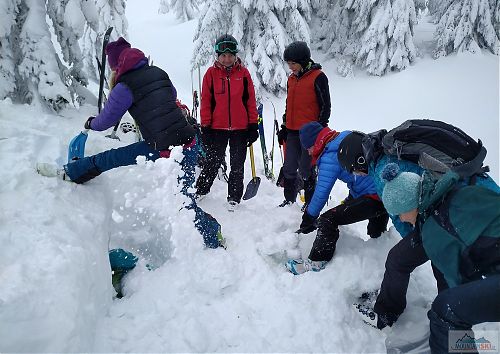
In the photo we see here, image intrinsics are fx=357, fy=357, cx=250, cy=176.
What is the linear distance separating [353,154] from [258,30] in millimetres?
11300

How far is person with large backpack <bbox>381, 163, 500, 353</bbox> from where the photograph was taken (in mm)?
1965

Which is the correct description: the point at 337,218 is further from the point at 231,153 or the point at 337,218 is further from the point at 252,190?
the point at 252,190

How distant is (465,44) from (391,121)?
5164mm

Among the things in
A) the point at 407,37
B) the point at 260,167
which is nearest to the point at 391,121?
the point at 407,37

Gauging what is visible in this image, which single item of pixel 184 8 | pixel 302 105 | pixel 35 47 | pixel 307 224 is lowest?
pixel 184 8

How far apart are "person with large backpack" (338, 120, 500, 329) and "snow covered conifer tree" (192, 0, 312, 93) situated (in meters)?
10.5

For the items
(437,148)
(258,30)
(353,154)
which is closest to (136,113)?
(353,154)

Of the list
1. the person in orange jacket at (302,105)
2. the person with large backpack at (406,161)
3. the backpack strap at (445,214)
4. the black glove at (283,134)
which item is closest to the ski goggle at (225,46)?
the person in orange jacket at (302,105)

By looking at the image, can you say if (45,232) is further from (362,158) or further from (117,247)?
(362,158)

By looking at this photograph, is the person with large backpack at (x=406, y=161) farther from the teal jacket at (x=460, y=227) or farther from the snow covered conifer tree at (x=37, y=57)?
the snow covered conifer tree at (x=37, y=57)

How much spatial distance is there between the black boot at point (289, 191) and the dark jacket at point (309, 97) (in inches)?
32.0

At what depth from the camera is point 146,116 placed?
364 cm

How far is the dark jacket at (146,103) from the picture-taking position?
3.51 m

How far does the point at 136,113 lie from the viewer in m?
3.66
